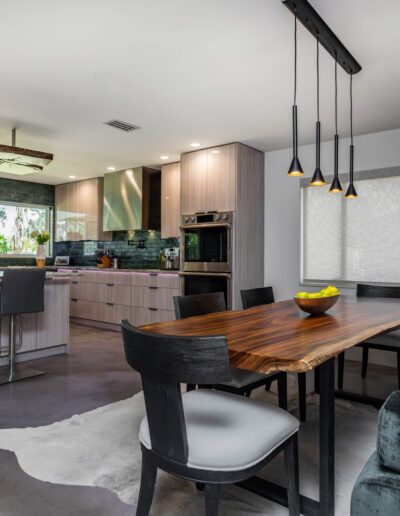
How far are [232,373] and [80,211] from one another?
19.1ft

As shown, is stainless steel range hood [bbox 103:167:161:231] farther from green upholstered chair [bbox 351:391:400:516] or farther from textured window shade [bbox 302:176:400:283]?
green upholstered chair [bbox 351:391:400:516]

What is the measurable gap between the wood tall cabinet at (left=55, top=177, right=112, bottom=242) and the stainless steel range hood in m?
0.40

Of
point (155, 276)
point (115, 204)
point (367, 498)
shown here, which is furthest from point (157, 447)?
point (115, 204)

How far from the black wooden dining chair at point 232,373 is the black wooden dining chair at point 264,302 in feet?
0.89

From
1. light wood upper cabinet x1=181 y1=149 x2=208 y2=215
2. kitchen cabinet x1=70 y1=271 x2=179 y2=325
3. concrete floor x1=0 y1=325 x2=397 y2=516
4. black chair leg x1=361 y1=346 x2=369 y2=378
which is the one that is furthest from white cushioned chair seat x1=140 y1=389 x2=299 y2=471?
kitchen cabinet x1=70 y1=271 x2=179 y2=325

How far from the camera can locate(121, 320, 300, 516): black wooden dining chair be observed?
44.8 inches

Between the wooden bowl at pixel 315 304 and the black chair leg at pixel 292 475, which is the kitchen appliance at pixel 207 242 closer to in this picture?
the wooden bowl at pixel 315 304

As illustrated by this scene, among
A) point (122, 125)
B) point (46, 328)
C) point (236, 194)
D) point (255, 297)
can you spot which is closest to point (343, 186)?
point (236, 194)

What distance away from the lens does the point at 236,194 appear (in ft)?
15.5

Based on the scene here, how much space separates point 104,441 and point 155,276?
330cm

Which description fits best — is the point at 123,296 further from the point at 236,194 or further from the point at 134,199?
the point at 236,194

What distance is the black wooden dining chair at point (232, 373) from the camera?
6.72ft

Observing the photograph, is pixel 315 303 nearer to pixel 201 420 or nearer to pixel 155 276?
pixel 201 420

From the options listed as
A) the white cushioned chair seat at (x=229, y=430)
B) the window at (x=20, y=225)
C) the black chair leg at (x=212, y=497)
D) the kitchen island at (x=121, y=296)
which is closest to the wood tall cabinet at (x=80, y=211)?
the window at (x=20, y=225)
